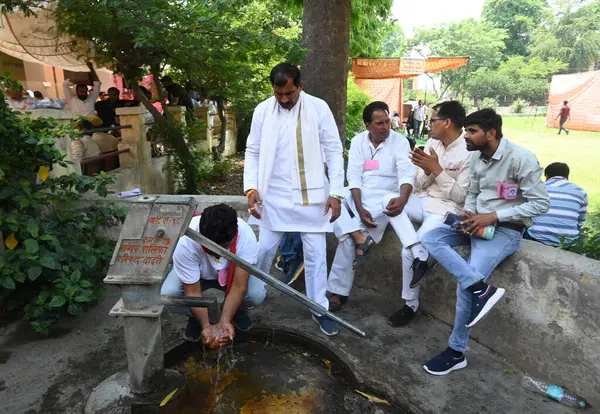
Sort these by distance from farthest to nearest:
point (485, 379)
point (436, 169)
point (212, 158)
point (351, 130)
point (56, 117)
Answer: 1. point (212, 158)
2. point (351, 130)
3. point (56, 117)
4. point (436, 169)
5. point (485, 379)

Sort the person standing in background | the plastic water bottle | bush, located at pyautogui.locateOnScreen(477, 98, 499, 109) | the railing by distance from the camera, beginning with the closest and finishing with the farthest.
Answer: the plastic water bottle < the railing < the person standing in background < bush, located at pyautogui.locateOnScreen(477, 98, 499, 109)

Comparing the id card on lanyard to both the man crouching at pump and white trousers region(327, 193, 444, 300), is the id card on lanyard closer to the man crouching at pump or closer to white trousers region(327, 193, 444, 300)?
white trousers region(327, 193, 444, 300)

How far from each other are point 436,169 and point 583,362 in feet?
4.82

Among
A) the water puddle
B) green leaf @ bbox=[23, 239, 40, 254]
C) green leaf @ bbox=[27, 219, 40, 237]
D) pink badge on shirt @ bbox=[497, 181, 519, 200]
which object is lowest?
the water puddle

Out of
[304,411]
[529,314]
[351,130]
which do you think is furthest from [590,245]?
[351,130]

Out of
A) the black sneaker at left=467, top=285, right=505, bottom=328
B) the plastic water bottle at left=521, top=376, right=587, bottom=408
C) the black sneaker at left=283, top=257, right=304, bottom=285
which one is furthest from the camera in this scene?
the black sneaker at left=283, top=257, right=304, bottom=285

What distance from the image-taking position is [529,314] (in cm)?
257

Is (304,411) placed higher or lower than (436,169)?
lower

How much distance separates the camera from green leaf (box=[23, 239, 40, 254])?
9.27ft

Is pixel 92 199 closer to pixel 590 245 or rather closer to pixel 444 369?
pixel 444 369

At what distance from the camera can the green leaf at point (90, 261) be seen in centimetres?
305

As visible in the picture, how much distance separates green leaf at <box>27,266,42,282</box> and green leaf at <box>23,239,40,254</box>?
105 millimetres

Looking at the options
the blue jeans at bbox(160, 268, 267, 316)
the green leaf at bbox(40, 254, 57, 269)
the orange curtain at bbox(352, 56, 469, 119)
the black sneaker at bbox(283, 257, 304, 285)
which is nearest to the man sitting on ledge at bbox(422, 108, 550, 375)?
the blue jeans at bbox(160, 268, 267, 316)

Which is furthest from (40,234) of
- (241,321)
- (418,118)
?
(418,118)
